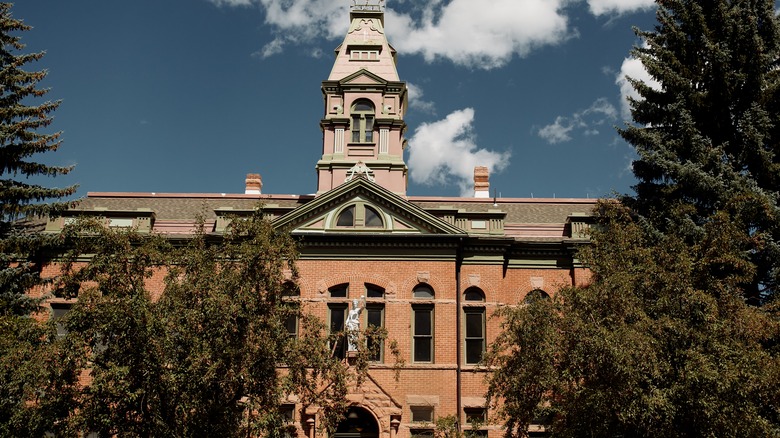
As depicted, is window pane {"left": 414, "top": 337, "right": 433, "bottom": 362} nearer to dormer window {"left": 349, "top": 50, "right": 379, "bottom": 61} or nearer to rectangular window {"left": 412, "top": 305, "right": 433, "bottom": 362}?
rectangular window {"left": 412, "top": 305, "right": 433, "bottom": 362}

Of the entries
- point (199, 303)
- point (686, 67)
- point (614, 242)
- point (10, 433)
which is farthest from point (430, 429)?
point (686, 67)

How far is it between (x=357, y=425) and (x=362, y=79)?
14.2 m

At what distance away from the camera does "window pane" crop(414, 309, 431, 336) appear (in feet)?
85.7

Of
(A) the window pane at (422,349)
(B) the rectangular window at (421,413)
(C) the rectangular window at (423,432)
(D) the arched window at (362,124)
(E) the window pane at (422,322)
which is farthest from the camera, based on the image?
(D) the arched window at (362,124)

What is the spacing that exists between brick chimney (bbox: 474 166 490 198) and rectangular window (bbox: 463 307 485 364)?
756 centimetres

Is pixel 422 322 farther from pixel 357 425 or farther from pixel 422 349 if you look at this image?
pixel 357 425

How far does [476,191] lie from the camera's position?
33.0m

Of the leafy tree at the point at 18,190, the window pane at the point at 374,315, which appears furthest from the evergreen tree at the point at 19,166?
the window pane at the point at 374,315

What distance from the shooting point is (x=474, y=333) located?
86.9 ft

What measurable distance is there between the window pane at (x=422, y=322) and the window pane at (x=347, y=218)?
3840 millimetres

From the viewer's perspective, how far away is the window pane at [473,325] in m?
26.5

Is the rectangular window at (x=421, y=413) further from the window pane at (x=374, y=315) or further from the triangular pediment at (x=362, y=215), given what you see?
the triangular pediment at (x=362, y=215)

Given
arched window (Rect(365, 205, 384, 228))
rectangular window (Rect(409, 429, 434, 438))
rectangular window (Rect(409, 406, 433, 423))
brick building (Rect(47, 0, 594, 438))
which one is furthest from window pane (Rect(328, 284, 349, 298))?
rectangular window (Rect(409, 429, 434, 438))

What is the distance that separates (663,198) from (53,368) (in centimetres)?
1805
